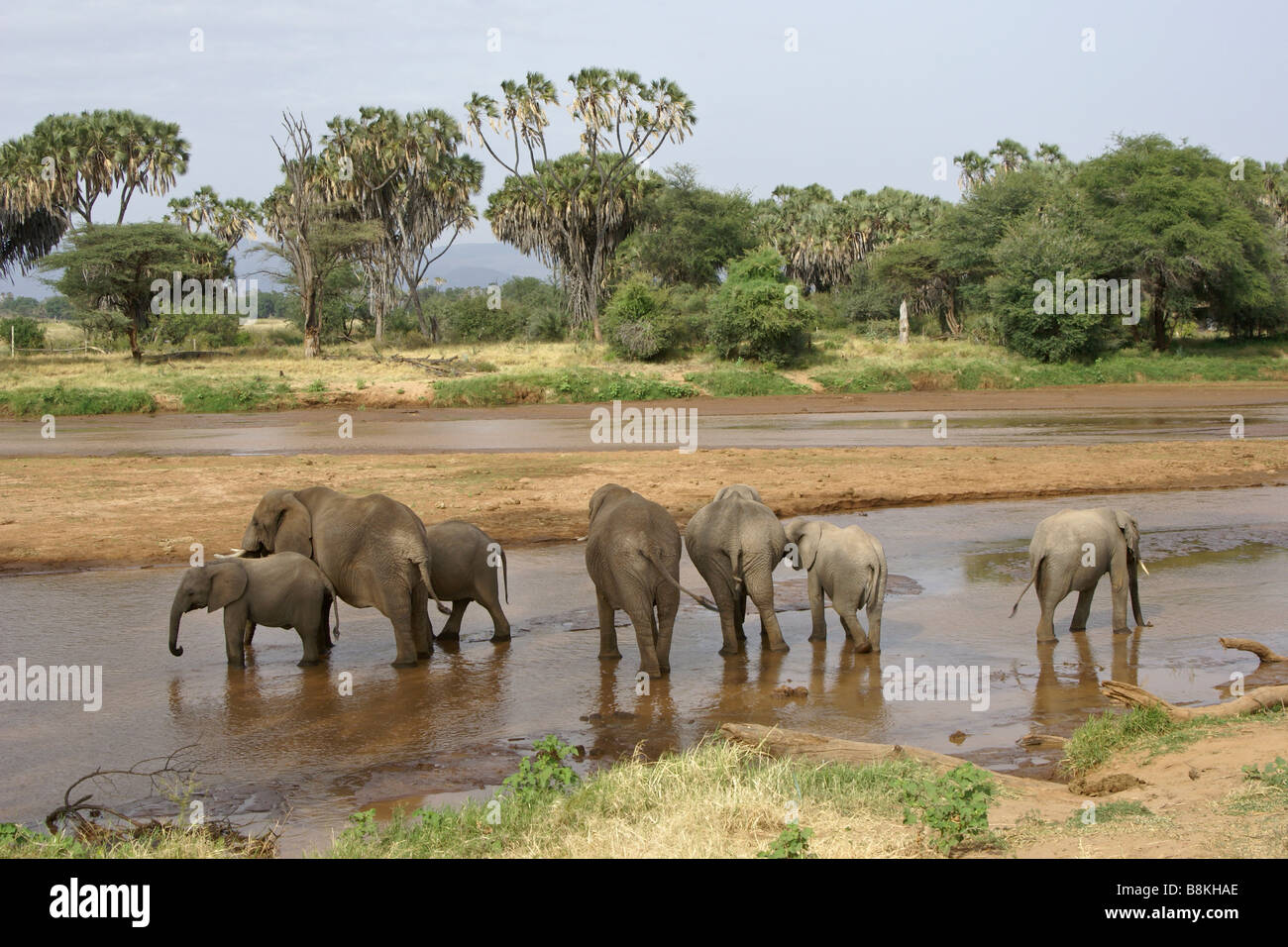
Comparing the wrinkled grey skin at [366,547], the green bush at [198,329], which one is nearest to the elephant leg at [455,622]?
the wrinkled grey skin at [366,547]

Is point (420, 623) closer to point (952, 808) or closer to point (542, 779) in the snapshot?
point (542, 779)

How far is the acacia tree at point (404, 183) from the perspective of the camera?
60719mm

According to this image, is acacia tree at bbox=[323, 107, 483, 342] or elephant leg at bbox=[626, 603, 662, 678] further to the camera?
acacia tree at bbox=[323, 107, 483, 342]

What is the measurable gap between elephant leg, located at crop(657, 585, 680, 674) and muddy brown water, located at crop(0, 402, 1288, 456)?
16646 millimetres

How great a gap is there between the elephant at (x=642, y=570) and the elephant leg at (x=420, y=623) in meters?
1.54

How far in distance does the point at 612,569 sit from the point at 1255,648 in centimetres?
525

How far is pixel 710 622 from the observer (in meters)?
11.5

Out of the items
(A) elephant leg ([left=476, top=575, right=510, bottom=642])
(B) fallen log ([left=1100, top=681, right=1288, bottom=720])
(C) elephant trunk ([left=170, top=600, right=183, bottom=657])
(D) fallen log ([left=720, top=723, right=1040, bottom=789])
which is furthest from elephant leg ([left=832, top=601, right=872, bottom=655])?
(C) elephant trunk ([left=170, top=600, right=183, bottom=657])

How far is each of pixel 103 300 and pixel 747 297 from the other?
2980 cm

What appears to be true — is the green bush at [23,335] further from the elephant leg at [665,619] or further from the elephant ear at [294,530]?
the elephant leg at [665,619]

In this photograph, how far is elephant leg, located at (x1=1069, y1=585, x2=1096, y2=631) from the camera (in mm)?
10812

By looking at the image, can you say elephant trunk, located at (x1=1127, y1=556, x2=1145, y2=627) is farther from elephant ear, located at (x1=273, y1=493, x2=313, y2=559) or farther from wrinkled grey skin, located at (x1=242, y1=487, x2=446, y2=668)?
elephant ear, located at (x1=273, y1=493, x2=313, y2=559)

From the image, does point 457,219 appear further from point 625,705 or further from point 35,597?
point 625,705

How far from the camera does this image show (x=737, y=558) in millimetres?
10133
